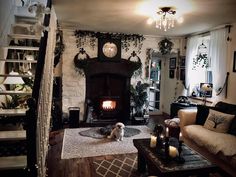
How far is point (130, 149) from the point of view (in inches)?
160

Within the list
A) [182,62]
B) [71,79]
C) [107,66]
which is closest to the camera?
[71,79]

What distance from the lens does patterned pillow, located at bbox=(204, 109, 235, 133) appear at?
3.63m

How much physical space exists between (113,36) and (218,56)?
280 cm

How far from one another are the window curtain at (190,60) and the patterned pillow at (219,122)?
209 cm

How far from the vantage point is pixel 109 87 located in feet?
20.1

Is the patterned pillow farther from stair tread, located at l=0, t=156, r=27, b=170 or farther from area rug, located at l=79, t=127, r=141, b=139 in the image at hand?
stair tread, located at l=0, t=156, r=27, b=170

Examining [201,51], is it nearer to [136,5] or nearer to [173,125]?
[173,125]

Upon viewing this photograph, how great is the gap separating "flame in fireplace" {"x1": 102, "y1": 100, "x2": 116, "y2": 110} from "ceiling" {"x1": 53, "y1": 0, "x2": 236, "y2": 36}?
2.21 metres

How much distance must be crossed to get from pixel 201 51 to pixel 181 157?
12.9 feet

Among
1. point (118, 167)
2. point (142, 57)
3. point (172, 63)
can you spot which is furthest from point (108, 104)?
point (118, 167)

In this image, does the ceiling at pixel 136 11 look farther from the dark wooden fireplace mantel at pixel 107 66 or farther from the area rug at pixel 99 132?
the area rug at pixel 99 132

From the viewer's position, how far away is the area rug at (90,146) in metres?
3.82

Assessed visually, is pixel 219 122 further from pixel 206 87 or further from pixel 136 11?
pixel 136 11

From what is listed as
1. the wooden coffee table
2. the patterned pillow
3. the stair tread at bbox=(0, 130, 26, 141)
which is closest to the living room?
the patterned pillow
